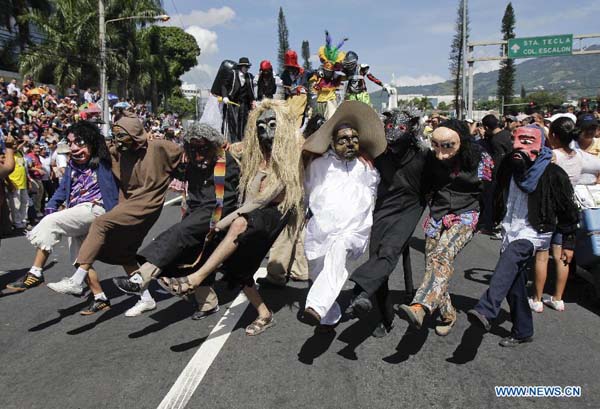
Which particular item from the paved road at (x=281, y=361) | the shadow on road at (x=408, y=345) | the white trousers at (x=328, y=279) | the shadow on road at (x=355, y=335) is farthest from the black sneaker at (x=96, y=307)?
the shadow on road at (x=408, y=345)

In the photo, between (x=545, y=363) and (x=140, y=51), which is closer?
(x=545, y=363)

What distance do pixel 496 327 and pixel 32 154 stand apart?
10877mm

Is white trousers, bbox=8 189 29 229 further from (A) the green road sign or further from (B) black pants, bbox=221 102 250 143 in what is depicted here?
(A) the green road sign

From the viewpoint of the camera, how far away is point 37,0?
3072cm

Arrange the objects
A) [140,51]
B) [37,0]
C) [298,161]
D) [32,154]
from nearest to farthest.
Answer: [298,161] < [32,154] < [37,0] < [140,51]

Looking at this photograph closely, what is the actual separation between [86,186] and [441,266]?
3496mm

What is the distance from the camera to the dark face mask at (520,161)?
432 centimetres

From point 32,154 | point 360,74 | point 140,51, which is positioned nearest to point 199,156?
point 360,74

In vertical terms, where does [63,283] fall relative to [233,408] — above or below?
above

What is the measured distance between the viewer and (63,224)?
5074 mm

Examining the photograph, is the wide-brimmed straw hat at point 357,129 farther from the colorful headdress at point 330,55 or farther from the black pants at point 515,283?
the colorful headdress at point 330,55

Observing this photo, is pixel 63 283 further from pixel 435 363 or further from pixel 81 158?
pixel 435 363

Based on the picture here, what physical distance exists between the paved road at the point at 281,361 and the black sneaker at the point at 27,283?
202 millimetres

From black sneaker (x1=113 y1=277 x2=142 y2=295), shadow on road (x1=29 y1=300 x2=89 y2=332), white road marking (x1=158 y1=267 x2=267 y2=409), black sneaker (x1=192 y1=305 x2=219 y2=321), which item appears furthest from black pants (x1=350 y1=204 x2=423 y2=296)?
shadow on road (x1=29 y1=300 x2=89 y2=332)
